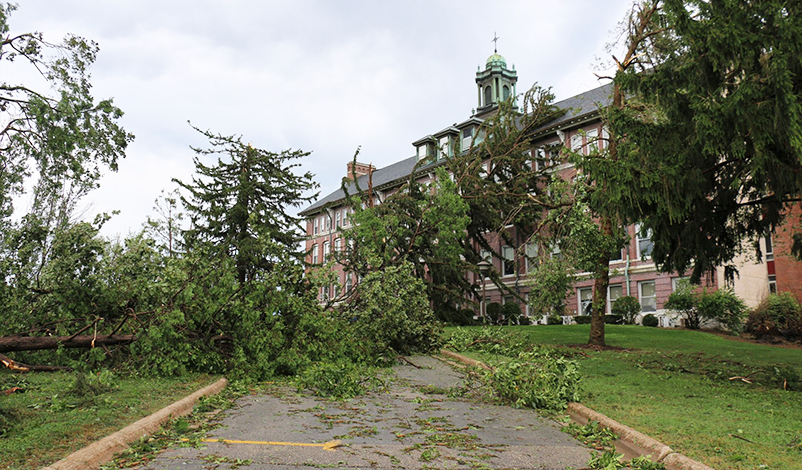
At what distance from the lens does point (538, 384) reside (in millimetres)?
8344

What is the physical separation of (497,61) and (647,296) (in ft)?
94.2

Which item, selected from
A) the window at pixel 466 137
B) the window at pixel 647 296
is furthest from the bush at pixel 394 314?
the window at pixel 466 137

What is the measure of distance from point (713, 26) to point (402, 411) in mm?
7315

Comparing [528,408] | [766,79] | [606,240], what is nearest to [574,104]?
[606,240]

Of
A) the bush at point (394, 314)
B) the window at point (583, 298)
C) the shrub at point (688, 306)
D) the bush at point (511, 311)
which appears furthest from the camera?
the bush at point (511, 311)

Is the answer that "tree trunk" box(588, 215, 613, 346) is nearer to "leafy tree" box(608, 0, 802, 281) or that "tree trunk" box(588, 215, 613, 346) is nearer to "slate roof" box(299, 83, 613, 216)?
"leafy tree" box(608, 0, 802, 281)

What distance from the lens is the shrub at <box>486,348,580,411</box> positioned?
26.5 ft

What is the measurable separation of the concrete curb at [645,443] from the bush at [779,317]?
18.4 meters

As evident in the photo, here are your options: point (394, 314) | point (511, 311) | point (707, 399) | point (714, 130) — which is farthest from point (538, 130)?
point (707, 399)

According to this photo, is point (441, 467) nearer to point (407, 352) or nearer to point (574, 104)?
point (407, 352)

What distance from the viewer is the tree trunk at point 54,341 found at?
9835 millimetres

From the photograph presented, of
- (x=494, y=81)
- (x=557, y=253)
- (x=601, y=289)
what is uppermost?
(x=494, y=81)

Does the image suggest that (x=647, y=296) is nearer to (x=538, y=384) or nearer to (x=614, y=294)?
(x=614, y=294)

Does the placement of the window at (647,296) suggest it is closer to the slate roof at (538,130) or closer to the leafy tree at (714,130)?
the slate roof at (538,130)
